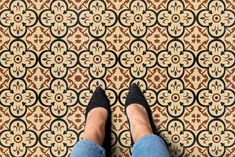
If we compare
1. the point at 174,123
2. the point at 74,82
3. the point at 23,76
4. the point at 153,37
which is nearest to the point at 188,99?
the point at 174,123

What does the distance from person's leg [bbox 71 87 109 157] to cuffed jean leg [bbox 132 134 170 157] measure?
0.09 metres

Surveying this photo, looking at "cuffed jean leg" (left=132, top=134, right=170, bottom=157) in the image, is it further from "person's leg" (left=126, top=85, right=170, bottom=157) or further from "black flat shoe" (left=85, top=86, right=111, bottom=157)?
"black flat shoe" (left=85, top=86, right=111, bottom=157)

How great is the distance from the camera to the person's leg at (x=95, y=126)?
3.06 feet

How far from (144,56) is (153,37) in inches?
2.3

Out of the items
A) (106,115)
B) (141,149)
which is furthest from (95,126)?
(141,149)

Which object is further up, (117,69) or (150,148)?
(117,69)

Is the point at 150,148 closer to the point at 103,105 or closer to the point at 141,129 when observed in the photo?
the point at 141,129

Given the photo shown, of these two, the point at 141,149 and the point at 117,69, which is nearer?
the point at 141,149

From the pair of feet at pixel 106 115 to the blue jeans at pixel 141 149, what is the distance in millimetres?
34

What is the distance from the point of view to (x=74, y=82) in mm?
1054

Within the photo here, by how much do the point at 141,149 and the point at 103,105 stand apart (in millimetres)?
192

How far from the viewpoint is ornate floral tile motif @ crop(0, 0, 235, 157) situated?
3.43ft

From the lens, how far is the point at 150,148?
89 centimetres

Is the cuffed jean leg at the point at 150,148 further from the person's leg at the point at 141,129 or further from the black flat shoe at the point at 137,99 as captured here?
the black flat shoe at the point at 137,99
